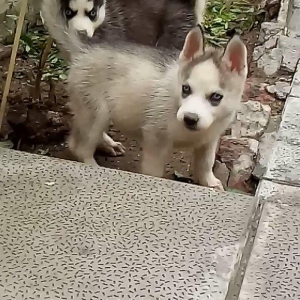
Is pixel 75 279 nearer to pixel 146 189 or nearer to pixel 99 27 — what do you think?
pixel 146 189

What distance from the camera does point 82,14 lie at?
271cm

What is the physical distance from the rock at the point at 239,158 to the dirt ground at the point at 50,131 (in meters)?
0.18

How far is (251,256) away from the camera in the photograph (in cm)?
151

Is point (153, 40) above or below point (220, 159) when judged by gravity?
above

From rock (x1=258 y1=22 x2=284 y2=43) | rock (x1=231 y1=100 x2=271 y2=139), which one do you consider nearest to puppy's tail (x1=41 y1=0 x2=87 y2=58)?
rock (x1=231 y1=100 x2=271 y2=139)

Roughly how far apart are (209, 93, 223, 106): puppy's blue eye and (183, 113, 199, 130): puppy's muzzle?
107mm

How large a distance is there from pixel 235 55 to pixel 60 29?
0.75m

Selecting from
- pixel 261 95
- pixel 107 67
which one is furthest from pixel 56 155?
pixel 261 95

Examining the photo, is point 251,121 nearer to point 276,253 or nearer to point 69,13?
point 69,13

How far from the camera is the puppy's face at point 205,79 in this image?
6.95 feet

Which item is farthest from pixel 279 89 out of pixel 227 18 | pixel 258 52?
pixel 227 18

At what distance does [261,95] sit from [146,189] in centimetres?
146

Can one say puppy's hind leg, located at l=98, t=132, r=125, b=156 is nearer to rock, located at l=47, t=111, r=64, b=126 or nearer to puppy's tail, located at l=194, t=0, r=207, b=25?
rock, located at l=47, t=111, r=64, b=126

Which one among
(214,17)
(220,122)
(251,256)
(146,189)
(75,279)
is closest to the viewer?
(75,279)
